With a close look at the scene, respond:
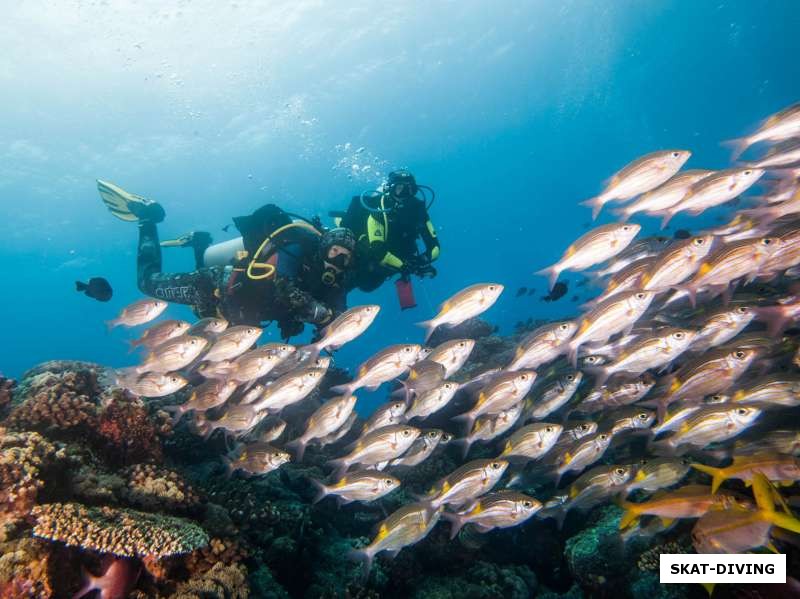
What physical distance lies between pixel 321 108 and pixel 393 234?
50781 millimetres

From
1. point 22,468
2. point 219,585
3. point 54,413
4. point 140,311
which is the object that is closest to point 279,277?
point 140,311

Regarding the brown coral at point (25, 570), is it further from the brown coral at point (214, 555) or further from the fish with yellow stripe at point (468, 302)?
the fish with yellow stripe at point (468, 302)

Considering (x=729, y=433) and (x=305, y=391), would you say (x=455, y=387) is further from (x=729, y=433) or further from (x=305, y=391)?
(x=729, y=433)

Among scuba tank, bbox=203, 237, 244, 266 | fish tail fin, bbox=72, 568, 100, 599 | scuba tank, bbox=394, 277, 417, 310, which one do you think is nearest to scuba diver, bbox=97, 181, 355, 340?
scuba tank, bbox=203, 237, 244, 266

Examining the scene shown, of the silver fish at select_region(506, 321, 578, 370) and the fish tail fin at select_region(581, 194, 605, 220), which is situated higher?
the fish tail fin at select_region(581, 194, 605, 220)

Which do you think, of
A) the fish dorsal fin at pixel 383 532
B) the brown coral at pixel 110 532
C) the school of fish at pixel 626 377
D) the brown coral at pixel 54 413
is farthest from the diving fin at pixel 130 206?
the fish dorsal fin at pixel 383 532

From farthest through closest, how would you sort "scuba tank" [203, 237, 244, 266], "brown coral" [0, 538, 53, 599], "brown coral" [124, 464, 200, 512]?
"scuba tank" [203, 237, 244, 266], "brown coral" [124, 464, 200, 512], "brown coral" [0, 538, 53, 599]

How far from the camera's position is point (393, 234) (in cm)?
814

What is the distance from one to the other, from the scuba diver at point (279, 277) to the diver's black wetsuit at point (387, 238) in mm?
563

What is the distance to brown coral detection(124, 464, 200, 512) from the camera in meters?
4.20

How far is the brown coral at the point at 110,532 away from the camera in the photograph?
316 centimetres

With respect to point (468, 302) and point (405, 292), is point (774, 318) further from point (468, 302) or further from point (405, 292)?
point (405, 292)

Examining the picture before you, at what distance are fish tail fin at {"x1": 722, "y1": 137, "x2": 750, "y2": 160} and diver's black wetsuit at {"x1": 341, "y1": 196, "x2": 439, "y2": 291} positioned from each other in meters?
4.88

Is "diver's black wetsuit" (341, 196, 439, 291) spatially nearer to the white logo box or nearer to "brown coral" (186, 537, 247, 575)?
"brown coral" (186, 537, 247, 575)
